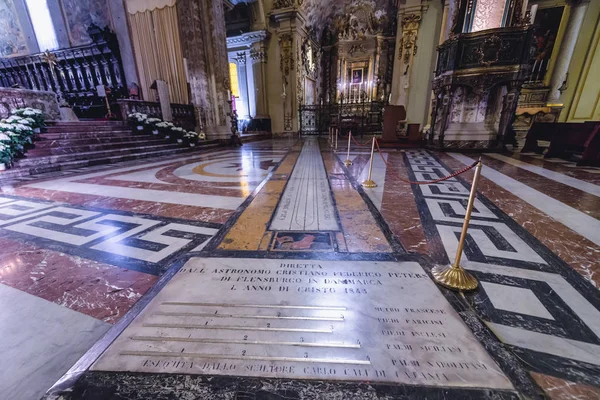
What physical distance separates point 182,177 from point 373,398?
384cm

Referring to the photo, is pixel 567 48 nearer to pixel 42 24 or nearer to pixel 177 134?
pixel 177 134

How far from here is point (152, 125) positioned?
22.7ft

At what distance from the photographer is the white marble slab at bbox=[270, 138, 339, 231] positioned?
1.95 m

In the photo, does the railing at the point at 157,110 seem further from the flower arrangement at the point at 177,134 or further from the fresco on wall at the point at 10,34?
the fresco on wall at the point at 10,34

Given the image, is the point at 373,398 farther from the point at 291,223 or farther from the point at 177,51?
the point at 177,51

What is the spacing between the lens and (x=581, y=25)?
26.9 feet

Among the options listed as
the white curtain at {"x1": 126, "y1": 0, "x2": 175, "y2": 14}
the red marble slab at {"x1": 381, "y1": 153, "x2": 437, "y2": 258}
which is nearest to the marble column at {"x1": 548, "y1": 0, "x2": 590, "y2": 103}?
the red marble slab at {"x1": 381, "y1": 153, "x2": 437, "y2": 258}

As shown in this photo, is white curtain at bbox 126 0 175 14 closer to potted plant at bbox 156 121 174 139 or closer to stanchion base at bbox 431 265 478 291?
potted plant at bbox 156 121 174 139

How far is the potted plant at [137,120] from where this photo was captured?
6.68 meters

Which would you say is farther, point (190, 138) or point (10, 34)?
point (10, 34)

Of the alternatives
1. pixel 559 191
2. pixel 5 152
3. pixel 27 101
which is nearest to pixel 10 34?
pixel 27 101

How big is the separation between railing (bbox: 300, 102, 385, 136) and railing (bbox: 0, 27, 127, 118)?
808cm

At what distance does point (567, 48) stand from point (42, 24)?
68.2ft

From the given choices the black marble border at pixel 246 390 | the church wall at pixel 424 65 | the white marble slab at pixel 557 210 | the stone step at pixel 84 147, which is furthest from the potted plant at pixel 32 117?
the church wall at pixel 424 65
